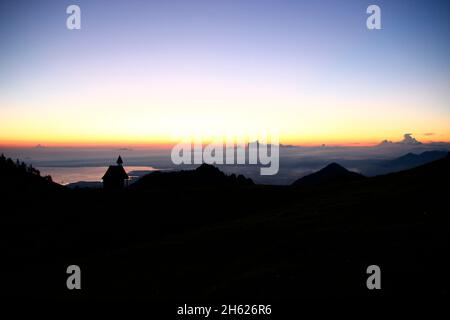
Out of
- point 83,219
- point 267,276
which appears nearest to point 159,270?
point 267,276

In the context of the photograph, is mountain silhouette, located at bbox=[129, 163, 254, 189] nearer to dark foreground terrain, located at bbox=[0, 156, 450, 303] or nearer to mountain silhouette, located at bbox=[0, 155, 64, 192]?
mountain silhouette, located at bbox=[0, 155, 64, 192]

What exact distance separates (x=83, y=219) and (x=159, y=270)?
30547 millimetres

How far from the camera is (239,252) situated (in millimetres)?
20672

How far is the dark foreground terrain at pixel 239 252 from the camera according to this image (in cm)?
1350

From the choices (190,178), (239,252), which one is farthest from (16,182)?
(190,178)

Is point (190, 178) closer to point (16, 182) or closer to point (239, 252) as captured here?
point (16, 182)

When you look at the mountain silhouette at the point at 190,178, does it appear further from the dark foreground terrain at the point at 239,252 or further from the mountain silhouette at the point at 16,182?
the dark foreground terrain at the point at 239,252

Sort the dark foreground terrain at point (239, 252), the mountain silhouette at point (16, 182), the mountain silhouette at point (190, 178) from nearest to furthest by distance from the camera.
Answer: the dark foreground terrain at point (239, 252)
the mountain silhouette at point (16, 182)
the mountain silhouette at point (190, 178)

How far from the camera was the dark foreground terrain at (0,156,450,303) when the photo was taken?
1350cm

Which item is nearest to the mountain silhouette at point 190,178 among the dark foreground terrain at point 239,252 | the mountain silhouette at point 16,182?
the mountain silhouette at point 16,182
